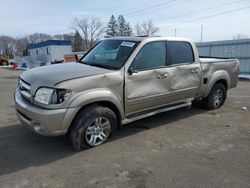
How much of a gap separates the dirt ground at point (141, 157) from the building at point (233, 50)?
1219cm

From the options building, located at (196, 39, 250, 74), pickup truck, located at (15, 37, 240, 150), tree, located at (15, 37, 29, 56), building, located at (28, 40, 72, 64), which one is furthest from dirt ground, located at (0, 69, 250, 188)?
tree, located at (15, 37, 29, 56)

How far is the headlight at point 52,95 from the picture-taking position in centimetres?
371

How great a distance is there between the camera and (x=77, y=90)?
3844mm

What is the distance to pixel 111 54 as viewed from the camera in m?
4.86

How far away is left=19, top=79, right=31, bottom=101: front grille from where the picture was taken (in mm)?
4046

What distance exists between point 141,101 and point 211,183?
195cm

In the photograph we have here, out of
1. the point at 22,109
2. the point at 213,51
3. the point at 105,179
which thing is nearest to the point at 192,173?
the point at 105,179

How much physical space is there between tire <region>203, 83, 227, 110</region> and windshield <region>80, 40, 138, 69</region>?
289 centimetres

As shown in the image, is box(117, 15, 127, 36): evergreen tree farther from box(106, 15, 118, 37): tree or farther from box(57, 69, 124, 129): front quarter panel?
box(57, 69, 124, 129): front quarter panel

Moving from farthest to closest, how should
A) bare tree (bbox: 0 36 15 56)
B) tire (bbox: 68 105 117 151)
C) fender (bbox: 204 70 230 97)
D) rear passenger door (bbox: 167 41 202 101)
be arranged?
bare tree (bbox: 0 36 15 56) < fender (bbox: 204 70 230 97) < rear passenger door (bbox: 167 41 202 101) < tire (bbox: 68 105 117 151)

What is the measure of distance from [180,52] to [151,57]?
976 millimetres

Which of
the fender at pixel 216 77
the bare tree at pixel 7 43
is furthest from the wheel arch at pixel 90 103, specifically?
the bare tree at pixel 7 43

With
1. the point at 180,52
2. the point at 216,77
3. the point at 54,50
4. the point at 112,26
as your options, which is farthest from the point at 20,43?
the point at 180,52

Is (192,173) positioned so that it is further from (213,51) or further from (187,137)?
(213,51)
